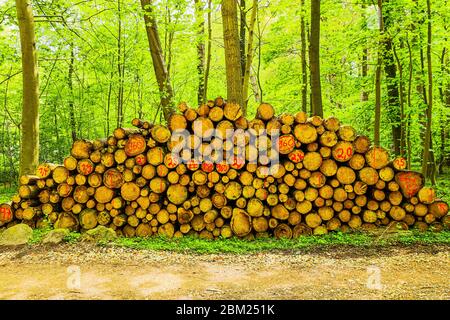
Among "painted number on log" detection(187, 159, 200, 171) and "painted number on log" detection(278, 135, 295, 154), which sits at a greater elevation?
"painted number on log" detection(278, 135, 295, 154)

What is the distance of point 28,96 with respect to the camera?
765 cm

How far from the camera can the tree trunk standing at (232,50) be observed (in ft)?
24.3

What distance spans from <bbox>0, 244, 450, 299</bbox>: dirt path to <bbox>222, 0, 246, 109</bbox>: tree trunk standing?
348 cm

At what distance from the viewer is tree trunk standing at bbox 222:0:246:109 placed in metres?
7.42

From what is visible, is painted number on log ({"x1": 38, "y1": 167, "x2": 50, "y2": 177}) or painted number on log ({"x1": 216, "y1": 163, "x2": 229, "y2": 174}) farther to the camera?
painted number on log ({"x1": 38, "y1": 167, "x2": 50, "y2": 177})

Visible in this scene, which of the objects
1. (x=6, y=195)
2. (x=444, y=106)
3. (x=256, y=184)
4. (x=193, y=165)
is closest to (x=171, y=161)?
(x=193, y=165)

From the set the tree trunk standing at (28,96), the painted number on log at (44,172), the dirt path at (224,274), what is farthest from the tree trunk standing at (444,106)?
the tree trunk standing at (28,96)

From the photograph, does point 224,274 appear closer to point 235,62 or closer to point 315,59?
point 235,62

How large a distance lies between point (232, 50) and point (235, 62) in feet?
0.79

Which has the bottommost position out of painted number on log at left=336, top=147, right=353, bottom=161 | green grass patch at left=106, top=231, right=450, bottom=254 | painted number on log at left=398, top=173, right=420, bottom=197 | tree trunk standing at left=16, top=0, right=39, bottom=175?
green grass patch at left=106, top=231, right=450, bottom=254

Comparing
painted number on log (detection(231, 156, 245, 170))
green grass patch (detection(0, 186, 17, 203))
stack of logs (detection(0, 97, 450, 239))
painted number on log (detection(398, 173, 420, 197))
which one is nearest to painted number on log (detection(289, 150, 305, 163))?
stack of logs (detection(0, 97, 450, 239))

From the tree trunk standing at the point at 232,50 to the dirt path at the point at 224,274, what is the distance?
3.48 m

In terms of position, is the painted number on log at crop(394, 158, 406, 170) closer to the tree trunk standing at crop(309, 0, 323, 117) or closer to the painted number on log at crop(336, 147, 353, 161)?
the painted number on log at crop(336, 147, 353, 161)

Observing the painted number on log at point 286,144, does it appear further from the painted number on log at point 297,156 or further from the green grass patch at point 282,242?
the green grass patch at point 282,242
